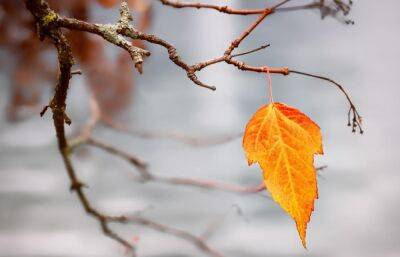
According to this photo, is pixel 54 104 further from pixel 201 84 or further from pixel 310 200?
pixel 310 200

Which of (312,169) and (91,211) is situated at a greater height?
(91,211)

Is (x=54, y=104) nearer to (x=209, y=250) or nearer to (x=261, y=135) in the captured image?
(x=261, y=135)

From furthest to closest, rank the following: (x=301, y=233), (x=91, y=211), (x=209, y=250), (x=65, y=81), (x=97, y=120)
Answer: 1. (x=97, y=120)
2. (x=209, y=250)
3. (x=91, y=211)
4. (x=65, y=81)
5. (x=301, y=233)

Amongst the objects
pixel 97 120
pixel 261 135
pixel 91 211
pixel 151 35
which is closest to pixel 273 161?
pixel 261 135

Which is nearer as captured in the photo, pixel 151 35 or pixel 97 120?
pixel 151 35

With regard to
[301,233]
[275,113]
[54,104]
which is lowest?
[301,233]

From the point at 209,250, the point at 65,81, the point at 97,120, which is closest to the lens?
the point at 65,81

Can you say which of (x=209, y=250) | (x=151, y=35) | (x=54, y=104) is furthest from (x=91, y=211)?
(x=151, y=35)
